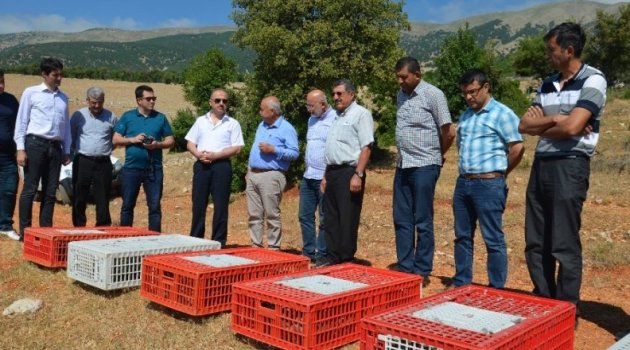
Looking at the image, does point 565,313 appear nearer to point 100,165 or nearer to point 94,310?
point 94,310

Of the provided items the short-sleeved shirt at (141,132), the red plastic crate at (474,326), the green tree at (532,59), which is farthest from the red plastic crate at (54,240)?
the green tree at (532,59)

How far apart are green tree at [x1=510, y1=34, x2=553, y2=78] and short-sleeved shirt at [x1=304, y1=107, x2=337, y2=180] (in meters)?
36.7

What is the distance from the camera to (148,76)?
73938 mm

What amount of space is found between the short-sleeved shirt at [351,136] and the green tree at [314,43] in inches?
359

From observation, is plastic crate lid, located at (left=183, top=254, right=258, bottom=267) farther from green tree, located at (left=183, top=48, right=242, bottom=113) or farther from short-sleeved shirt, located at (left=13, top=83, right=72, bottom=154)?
green tree, located at (left=183, top=48, right=242, bottom=113)

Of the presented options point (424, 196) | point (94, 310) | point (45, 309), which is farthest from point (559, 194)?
point (45, 309)

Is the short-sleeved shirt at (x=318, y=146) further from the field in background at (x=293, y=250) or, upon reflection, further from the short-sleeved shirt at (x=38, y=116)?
the short-sleeved shirt at (x=38, y=116)

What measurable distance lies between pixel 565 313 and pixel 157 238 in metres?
3.54

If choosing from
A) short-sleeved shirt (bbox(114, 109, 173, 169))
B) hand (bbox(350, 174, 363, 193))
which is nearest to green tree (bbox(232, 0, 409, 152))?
short-sleeved shirt (bbox(114, 109, 173, 169))

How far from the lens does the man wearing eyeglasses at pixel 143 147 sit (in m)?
5.92

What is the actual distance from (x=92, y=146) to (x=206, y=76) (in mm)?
18441

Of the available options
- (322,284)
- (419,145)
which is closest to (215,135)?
(419,145)

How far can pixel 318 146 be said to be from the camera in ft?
18.3

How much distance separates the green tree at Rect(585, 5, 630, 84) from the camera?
32.0 metres
